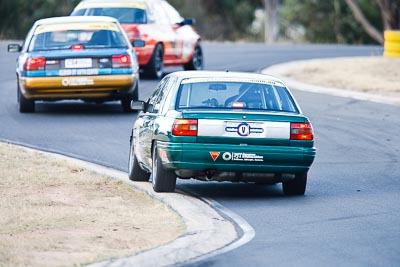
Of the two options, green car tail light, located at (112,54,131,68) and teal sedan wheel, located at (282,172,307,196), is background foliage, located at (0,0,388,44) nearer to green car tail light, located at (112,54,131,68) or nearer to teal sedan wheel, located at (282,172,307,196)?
green car tail light, located at (112,54,131,68)

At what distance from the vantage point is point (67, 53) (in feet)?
71.4

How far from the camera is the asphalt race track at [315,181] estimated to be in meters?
10.2

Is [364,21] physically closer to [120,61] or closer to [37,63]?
[120,61]

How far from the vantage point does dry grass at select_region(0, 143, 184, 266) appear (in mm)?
9953

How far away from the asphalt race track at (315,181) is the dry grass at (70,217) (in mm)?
770

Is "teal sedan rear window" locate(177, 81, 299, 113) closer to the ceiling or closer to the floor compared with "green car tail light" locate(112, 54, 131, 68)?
closer to the ceiling

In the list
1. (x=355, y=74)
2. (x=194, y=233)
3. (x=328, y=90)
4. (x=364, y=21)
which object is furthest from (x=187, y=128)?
(x=364, y=21)

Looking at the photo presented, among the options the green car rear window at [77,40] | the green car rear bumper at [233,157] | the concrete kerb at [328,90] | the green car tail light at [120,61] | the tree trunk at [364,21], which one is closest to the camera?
the green car rear bumper at [233,157]

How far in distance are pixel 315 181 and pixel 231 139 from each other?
2175 mm

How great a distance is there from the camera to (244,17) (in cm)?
6431

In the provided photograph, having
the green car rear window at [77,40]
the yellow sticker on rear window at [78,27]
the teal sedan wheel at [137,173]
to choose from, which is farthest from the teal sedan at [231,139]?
the yellow sticker on rear window at [78,27]

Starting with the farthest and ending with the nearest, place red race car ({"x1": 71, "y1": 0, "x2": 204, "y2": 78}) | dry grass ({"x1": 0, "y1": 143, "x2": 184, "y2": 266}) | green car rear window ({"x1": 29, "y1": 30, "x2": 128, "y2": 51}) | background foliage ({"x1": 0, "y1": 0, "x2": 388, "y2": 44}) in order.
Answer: background foliage ({"x1": 0, "y1": 0, "x2": 388, "y2": 44}), red race car ({"x1": 71, "y1": 0, "x2": 204, "y2": 78}), green car rear window ({"x1": 29, "y1": 30, "x2": 128, "y2": 51}), dry grass ({"x1": 0, "y1": 143, "x2": 184, "y2": 266})

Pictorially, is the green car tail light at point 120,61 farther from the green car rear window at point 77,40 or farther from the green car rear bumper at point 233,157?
the green car rear bumper at point 233,157

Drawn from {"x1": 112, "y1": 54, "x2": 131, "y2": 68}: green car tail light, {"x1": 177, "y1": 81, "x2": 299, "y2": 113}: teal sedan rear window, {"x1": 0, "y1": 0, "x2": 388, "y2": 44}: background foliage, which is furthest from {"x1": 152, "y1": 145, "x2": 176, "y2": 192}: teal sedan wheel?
{"x1": 0, "y1": 0, "x2": 388, "y2": 44}: background foliage
